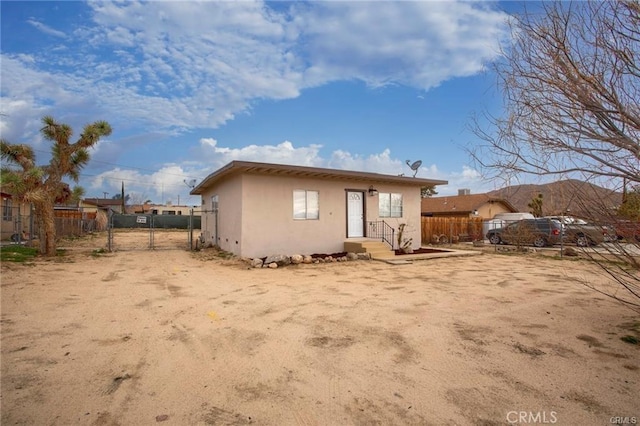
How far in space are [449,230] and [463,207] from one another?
9.24 meters

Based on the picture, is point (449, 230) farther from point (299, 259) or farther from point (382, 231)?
point (299, 259)

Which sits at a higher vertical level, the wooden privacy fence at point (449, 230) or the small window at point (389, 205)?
the small window at point (389, 205)

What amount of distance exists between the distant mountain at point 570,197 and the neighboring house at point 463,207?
2761 centimetres

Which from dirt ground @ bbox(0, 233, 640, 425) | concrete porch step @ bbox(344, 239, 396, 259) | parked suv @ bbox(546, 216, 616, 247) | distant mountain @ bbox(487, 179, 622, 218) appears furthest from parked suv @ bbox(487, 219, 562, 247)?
distant mountain @ bbox(487, 179, 622, 218)

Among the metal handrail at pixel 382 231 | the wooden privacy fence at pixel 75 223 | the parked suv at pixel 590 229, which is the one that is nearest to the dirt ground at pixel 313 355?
the parked suv at pixel 590 229

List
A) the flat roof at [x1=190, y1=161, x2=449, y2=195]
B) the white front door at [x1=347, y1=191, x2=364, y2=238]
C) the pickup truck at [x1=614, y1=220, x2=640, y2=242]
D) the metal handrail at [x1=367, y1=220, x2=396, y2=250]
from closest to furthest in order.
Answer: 1. the pickup truck at [x1=614, y1=220, x2=640, y2=242]
2. the flat roof at [x1=190, y1=161, x2=449, y2=195]
3. the white front door at [x1=347, y1=191, x2=364, y2=238]
4. the metal handrail at [x1=367, y1=220, x2=396, y2=250]

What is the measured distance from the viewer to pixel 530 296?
7.31 m

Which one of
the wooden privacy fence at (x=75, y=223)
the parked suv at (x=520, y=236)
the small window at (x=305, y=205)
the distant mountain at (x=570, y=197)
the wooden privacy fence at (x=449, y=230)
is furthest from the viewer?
the wooden privacy fence at (x=449, y=230)

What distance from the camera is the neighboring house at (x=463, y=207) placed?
101 ft

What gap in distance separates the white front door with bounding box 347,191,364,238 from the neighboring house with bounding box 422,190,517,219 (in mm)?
18315

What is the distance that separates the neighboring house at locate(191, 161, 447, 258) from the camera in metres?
12.5

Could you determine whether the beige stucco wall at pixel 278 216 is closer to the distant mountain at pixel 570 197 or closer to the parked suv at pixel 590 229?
the distant mountain at pixel 570 197

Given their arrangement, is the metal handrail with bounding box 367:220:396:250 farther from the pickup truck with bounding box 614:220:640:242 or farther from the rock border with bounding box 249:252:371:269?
the pickup truck with bounding box 614:220:640:242

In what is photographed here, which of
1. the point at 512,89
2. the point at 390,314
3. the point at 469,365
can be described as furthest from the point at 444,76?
the point at 469,365
